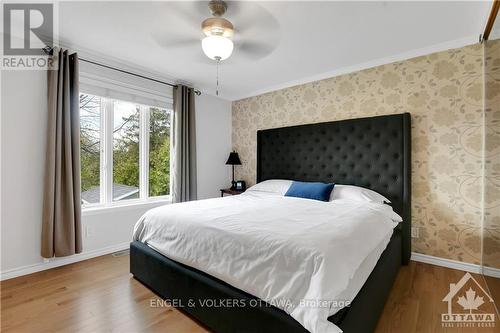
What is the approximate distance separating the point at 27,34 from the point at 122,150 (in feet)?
4.85

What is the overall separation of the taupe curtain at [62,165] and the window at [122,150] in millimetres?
329

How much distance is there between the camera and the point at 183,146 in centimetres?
366

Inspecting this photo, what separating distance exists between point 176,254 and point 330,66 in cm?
286

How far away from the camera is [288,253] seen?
1323mm

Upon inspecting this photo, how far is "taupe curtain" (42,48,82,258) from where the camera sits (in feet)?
8.11

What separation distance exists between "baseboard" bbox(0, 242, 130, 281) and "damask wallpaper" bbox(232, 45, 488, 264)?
3517mm

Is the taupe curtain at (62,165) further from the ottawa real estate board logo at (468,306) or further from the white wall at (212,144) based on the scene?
the ottawa real estate board logo at (468,306)

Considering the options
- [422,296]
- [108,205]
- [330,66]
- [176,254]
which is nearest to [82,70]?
[108,205]

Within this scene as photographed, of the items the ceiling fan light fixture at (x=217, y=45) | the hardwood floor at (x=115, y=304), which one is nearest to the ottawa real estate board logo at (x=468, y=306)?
the hardwood floor at (x=115, y=304)

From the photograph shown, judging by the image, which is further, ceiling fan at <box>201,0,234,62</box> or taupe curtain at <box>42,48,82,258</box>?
taupe curtain at <box>42,48,82,258</box>

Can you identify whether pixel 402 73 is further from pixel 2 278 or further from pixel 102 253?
pixel 2 278

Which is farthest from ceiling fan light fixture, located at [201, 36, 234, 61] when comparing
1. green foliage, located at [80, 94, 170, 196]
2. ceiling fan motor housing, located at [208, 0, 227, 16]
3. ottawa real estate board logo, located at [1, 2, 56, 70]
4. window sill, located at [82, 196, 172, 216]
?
window sill, located at [82, 196, 172, 216]

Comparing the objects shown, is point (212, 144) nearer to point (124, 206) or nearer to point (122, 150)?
point (122, 150)

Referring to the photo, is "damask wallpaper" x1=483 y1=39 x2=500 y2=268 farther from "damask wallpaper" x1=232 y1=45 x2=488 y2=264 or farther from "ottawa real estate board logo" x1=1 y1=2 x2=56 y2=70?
"ottawa real estate board logo" x1=1 y1=2 x2=56 y2=70
